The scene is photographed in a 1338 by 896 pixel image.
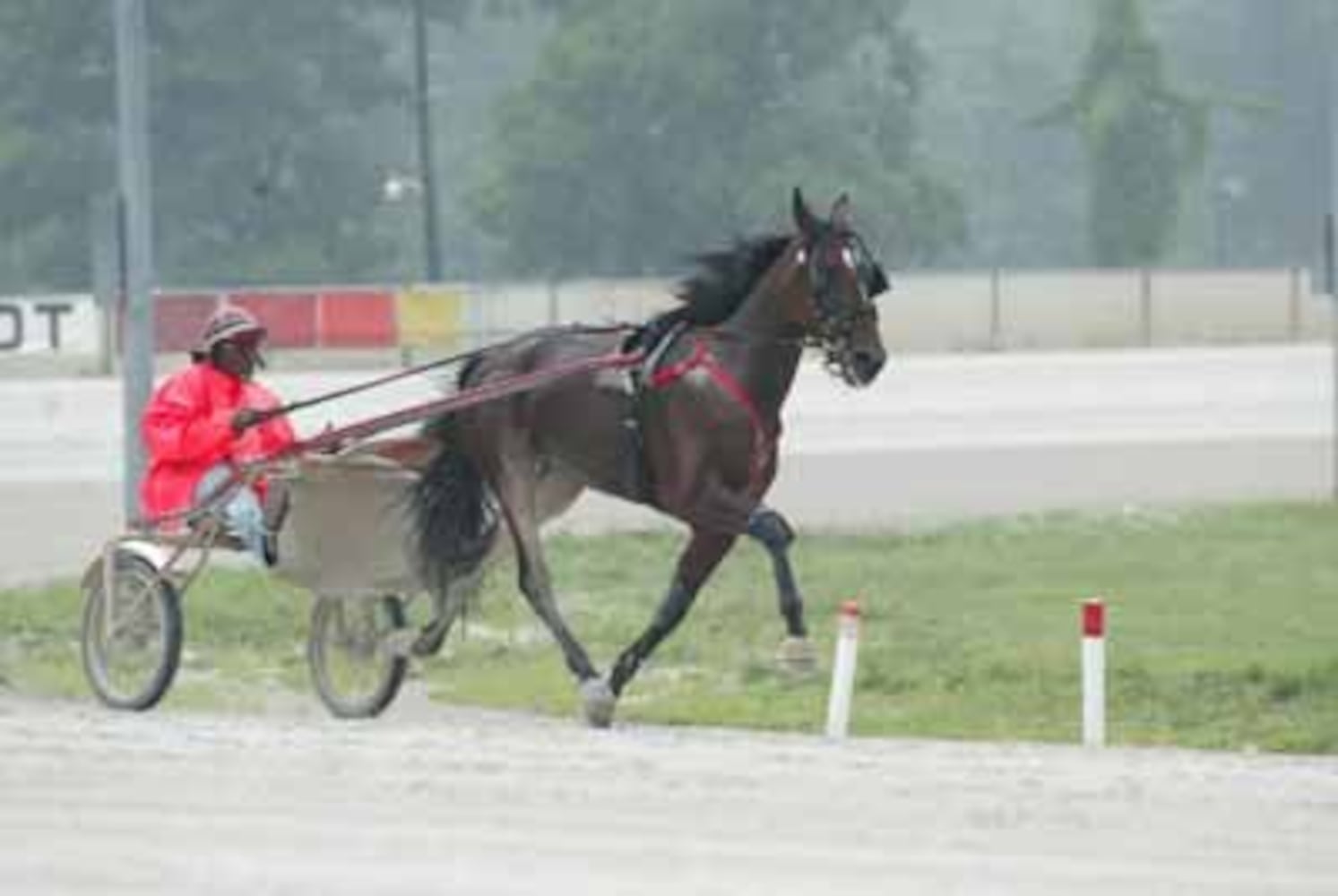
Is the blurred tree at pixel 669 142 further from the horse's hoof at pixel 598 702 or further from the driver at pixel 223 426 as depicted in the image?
the horse's hoof at pixel 598 702

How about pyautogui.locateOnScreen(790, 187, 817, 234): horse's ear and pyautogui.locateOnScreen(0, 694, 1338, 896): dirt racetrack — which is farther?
pyautogui.locateOnScreen(790, 187, 817, 234): horse's ear

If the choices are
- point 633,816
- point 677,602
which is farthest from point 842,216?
point 633,816

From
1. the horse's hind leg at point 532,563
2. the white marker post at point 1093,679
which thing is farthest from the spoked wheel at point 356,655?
the white marker post at point 1093,679

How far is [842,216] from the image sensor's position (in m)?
14.2

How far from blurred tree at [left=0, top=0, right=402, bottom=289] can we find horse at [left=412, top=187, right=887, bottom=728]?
46.3 metres

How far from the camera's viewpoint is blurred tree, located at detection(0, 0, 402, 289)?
62188mm

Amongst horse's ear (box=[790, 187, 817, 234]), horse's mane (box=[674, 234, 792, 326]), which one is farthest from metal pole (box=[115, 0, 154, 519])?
horse's ear (box=[790, 187, 817, 234])

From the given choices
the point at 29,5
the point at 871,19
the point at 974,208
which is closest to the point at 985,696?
the point at 29,5

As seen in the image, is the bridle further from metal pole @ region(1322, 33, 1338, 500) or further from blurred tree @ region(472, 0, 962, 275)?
blurred tree @ region(472, 0, 962, 275)

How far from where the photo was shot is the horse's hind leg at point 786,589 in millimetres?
13547

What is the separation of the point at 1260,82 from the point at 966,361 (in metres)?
60.4

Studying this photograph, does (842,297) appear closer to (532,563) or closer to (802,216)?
(802,216)

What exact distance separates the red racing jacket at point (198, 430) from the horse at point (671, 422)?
2.21ft

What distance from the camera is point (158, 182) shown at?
6506cm
